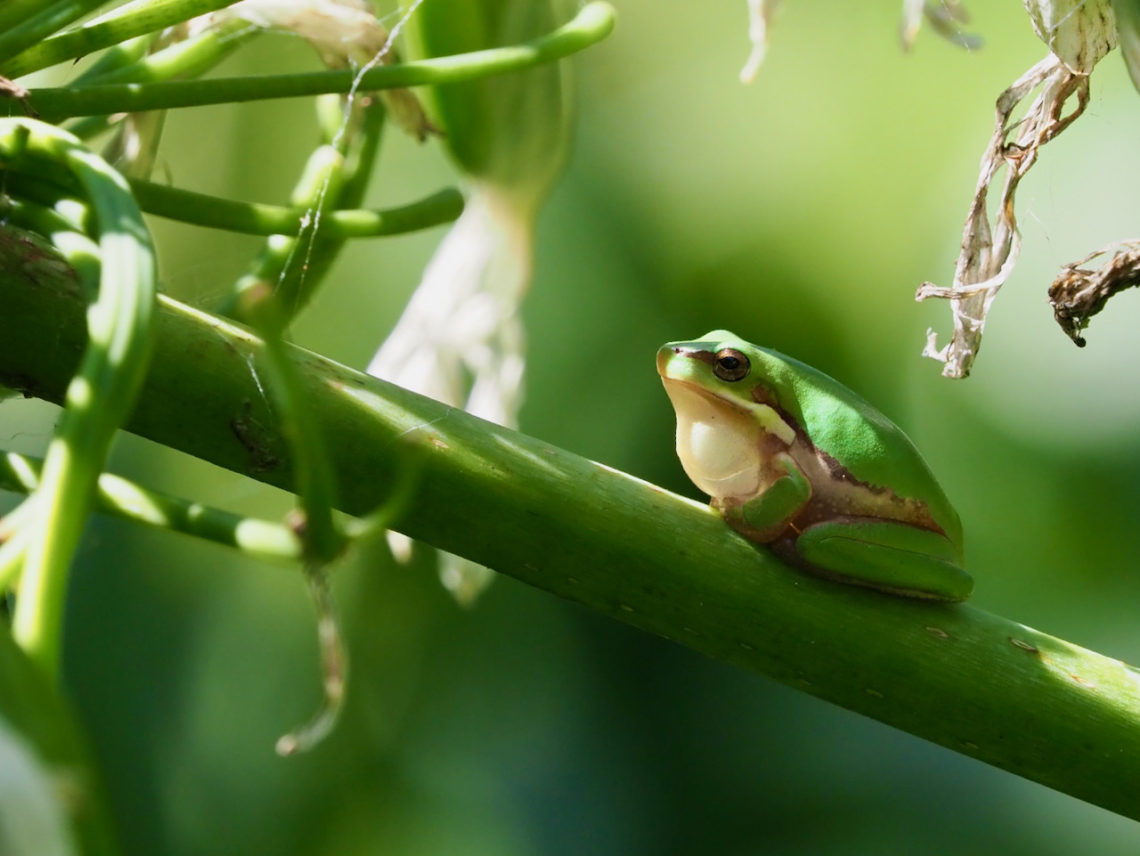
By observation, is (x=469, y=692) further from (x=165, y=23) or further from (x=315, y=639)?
(x=165, y=23)

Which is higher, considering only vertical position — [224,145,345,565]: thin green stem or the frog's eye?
the frog's eye

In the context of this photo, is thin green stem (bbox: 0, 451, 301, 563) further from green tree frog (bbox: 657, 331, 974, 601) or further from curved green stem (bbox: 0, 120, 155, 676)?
green tree frog (bbox: 657, 331, 974, 601)

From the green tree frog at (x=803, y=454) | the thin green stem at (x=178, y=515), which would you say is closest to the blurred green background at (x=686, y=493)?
the green tree frog at (x=803, y=454)

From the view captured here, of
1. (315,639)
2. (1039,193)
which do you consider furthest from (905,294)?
(315,639)

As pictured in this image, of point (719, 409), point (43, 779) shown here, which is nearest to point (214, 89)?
point (43, 779)

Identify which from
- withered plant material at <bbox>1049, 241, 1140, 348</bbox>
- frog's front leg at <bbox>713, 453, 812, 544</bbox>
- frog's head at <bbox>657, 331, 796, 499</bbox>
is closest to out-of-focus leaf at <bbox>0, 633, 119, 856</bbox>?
frog's front leg at <bbox>713, 453, 812, 544</bbox>
